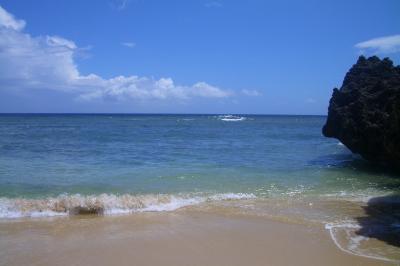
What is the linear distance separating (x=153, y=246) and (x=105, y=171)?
32.2 feet

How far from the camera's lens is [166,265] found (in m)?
6.95

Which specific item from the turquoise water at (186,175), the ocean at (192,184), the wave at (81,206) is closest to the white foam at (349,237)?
the ocean at (192,184)

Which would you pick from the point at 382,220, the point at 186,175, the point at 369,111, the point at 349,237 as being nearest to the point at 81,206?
the point at 186,175

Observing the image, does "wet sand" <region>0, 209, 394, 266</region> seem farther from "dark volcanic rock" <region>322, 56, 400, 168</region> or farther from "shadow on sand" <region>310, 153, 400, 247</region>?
"dark volcanic rock" <region>322, 56, 400, 168</region>

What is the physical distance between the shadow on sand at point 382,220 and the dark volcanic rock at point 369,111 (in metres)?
3.86

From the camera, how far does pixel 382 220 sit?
9.71 meters

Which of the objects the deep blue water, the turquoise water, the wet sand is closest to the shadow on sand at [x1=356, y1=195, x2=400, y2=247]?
the wet sand

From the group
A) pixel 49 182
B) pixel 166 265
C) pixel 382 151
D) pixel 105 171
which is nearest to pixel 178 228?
pixel 166 265

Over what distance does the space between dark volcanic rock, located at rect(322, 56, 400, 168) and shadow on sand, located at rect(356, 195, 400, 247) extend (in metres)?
3.86

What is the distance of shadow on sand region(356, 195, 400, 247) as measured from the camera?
844cm

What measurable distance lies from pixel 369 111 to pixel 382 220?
9.45 metres

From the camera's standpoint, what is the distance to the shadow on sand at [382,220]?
844 cm

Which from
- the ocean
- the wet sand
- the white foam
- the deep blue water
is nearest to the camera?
the wet sand

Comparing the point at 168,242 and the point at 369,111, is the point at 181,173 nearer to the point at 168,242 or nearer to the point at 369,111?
the point at 168,242
